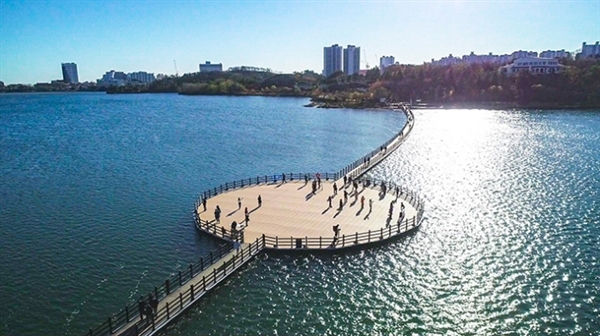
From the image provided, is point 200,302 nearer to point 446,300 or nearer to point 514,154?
point 446,300

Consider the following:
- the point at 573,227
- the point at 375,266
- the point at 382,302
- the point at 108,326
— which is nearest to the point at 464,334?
the point at 382,302

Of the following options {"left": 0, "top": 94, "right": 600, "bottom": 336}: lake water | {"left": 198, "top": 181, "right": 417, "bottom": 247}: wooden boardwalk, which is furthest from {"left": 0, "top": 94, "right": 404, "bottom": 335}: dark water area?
{"left": 198, "top": 181, "right": 417, "bottom": 247}: wooden boardwalk

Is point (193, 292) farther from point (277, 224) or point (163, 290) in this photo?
point (277, 224)

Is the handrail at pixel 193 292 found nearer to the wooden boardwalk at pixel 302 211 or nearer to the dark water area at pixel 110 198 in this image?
the wooden boardwalk at pixel 302 211

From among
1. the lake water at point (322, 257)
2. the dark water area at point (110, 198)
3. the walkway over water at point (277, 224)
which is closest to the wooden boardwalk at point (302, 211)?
the walkway over water at point (277, 224)

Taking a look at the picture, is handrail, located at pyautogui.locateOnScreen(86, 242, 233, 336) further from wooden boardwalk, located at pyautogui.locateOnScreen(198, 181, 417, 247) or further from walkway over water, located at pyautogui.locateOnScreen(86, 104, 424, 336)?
wooden boardwalk, located at pyautogui.locateOnScreen(198, 181, 417, 247)
